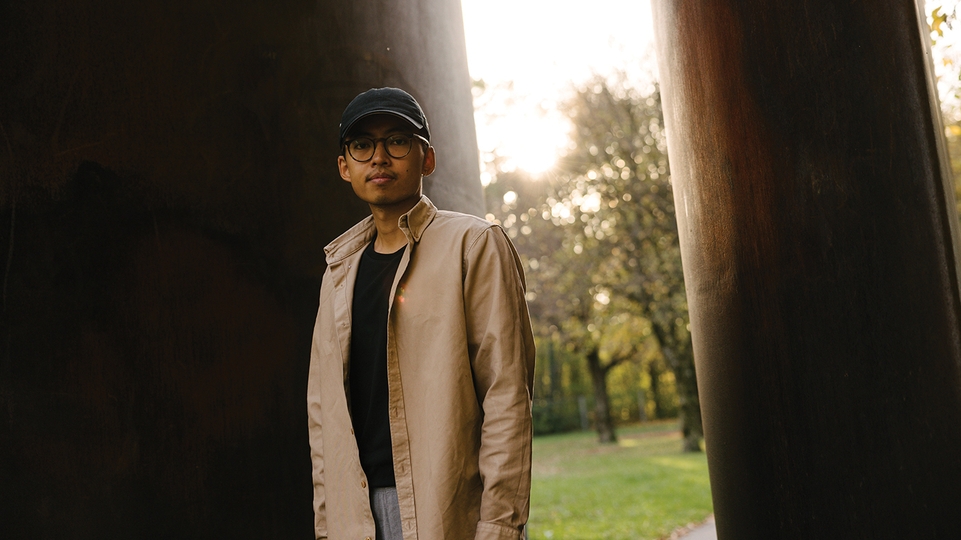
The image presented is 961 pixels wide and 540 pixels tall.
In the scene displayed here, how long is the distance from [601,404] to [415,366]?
25.1 metres

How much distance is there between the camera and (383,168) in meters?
2.34

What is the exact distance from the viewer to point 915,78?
110 inches

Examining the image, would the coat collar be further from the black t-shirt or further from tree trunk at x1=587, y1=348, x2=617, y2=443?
→ tree trunk at x1=587, y1=348, x2=617, y2=443

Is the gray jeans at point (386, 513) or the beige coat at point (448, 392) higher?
the beige coat at point (448, 392)

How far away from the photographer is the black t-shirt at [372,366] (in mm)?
2223

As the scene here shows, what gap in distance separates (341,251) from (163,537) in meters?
1.31

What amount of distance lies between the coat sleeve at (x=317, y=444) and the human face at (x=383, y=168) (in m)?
0.51

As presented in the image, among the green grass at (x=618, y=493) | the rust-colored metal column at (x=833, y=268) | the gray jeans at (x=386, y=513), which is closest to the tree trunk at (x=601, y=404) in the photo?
the green grass at (x=618, y=493)

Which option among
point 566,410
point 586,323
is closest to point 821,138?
point 586,323

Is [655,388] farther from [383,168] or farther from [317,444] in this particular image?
[383,168]

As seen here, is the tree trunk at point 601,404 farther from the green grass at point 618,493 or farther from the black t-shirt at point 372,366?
the black t-shirt at point 372,366

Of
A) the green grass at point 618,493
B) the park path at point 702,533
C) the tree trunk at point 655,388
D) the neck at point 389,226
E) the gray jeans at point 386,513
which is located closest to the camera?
the gray jeans at point 386,513

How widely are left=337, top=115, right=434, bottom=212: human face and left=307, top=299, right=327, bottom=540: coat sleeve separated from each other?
1.67 ft

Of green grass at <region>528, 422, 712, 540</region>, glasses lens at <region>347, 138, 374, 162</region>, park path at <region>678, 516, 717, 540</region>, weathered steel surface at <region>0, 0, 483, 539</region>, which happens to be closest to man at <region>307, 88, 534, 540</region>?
glasses lens at <region>347, 138, 374, 162</region>
